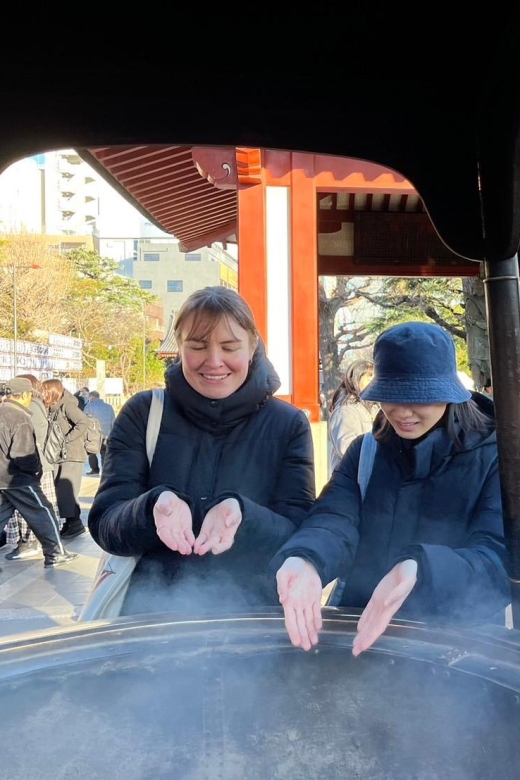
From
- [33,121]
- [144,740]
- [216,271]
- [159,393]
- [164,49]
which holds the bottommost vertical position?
[144,740]

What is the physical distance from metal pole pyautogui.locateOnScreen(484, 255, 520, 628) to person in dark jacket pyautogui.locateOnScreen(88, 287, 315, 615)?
467mm

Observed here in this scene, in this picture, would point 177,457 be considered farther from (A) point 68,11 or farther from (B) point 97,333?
(B) point 97,333

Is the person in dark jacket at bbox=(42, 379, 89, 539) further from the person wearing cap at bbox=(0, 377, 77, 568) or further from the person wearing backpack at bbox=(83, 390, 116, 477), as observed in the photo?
the person wearing backpack at bbox=(83, 390, 116, 477)

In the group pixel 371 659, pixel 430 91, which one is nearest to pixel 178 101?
pixel 430 91

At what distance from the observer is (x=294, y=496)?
1.62 meters

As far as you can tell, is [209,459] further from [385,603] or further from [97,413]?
[97,413]

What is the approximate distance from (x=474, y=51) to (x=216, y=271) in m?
68.0

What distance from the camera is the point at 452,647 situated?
1326 mm

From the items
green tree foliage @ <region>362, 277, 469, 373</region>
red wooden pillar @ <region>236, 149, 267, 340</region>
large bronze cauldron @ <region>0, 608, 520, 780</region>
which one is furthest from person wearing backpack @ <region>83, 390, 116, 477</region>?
large bronze cauldron @ <region>0, 608, 520, 780</region>

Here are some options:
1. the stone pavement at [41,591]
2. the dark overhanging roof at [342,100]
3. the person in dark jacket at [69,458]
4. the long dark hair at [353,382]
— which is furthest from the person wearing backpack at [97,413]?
the dark overhanging roof at [342,100]

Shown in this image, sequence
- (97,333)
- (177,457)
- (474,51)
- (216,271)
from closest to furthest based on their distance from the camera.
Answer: (474,51), (177,457), (97,333), (216,271)

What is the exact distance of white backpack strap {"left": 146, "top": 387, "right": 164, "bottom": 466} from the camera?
1.62 metres

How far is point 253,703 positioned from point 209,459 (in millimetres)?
545

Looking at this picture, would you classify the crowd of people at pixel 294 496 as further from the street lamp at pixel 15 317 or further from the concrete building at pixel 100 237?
the concrete building at pixel 100 237
